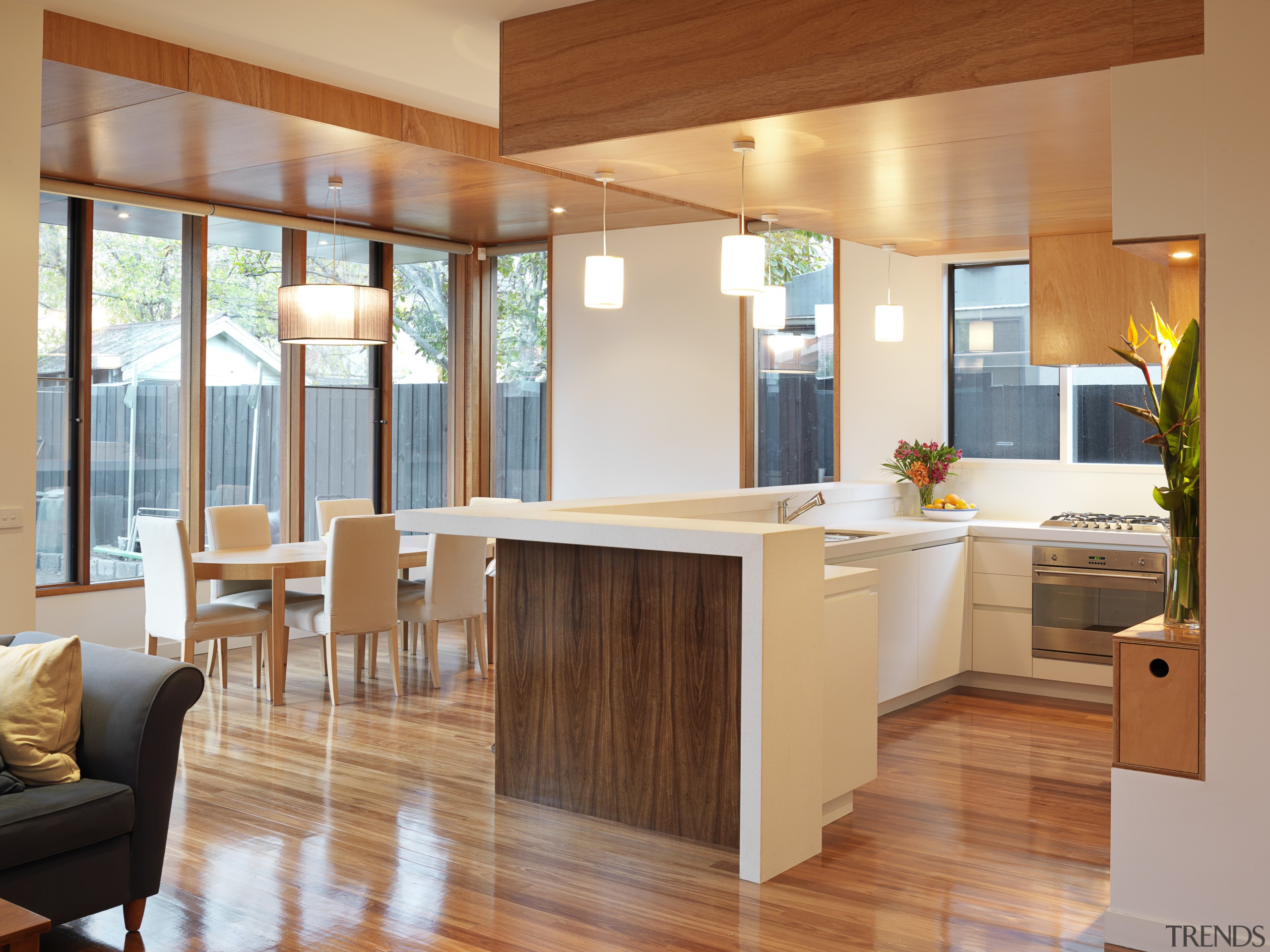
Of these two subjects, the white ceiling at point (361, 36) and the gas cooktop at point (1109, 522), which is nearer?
the white ceiling at point (361, 36)

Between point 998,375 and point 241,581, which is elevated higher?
point 998,375

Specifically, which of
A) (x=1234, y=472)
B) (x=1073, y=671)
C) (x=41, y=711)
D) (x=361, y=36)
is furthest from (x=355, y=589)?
(x=1234, y=472)

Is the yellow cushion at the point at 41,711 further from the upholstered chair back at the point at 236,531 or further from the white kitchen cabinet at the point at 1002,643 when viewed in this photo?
the white kitchen cabinet at the point at 1002,643

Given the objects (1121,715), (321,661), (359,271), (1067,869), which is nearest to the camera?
(1121,715)

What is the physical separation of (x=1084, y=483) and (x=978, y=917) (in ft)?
12.2

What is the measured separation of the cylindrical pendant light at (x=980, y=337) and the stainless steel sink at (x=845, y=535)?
1.74 metres

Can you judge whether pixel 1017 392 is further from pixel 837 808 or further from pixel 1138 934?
pixel 1138 934

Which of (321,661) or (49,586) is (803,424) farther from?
(49,586)

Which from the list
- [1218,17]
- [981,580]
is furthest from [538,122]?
[981,580]

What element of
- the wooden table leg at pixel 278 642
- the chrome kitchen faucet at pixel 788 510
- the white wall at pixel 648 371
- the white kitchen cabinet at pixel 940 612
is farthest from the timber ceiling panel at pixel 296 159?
the white kitchen cabinet at pixel 940 612

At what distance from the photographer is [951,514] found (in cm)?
611

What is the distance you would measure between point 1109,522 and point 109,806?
4.81 meters

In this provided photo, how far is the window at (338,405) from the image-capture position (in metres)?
7.50

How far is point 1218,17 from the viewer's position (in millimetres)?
2592
